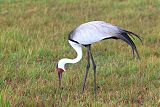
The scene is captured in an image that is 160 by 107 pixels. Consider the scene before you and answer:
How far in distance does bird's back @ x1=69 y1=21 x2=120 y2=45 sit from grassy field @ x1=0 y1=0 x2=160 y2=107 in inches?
29.3

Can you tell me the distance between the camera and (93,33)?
5.10m

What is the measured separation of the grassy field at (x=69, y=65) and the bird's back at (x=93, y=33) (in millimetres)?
744

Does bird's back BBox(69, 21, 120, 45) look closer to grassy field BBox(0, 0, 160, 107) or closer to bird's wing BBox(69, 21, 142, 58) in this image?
bird's wing BBox(69, 21, 142, 58)

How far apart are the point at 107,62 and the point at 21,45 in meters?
1.98

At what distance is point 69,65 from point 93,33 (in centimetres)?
207

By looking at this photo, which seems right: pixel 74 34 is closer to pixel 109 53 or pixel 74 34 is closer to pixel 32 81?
pixel 32 81

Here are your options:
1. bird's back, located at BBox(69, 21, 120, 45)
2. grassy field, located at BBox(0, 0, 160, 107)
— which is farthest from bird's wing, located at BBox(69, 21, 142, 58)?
grassy field, located at BBox(0, 0, 160, 107)

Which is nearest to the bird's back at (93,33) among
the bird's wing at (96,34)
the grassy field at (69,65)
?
the bird's wing at (96,34)

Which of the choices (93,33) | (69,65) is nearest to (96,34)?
(93,33)

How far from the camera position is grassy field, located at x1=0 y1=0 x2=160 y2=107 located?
520 cm

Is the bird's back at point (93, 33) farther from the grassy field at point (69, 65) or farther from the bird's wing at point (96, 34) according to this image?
the grassy field at point (69, 65)

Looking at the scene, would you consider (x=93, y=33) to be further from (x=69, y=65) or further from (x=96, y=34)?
(x=69, y=65)

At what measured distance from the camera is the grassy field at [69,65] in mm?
5199

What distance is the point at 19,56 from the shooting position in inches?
291
